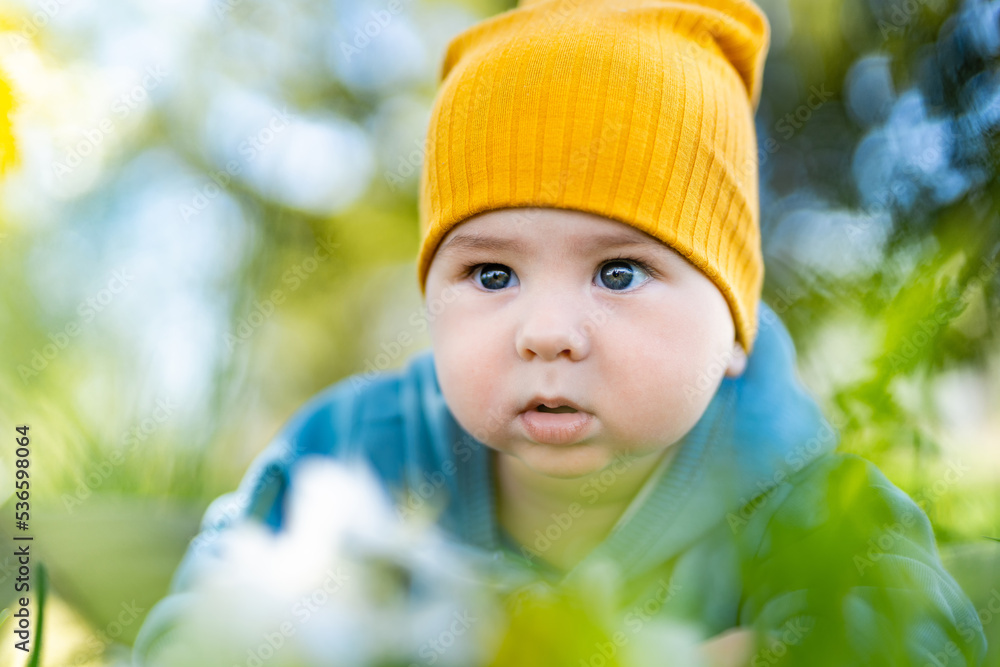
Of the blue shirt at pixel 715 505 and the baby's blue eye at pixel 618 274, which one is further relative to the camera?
the baby's blue eye at pixel 618 274

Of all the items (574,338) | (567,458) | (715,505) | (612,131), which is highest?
(612,131)

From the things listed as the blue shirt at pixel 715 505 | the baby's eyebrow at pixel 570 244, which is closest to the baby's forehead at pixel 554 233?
the baby's eyebrow at pixel 570 244

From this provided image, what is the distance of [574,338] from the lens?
2.69ft

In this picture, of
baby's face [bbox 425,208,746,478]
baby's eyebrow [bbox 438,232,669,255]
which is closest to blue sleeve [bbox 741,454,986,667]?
baby's face [bbox 425,208,746,478]

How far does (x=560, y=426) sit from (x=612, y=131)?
344 mm

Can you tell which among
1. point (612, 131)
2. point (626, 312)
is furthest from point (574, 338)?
point (612, 131)

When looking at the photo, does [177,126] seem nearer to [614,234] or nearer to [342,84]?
[342,84]

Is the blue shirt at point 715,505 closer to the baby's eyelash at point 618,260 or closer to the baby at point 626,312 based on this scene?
the baby at point 626,312

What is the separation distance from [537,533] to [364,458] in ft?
0.98

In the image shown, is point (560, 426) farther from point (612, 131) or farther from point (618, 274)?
point (612, 131)

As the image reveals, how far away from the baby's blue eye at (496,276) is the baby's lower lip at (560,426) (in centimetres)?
16

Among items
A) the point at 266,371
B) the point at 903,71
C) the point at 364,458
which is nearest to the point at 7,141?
the point at 364,458

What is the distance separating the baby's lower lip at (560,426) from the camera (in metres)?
0.86

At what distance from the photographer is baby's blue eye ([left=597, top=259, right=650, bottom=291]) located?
879 millimetres
